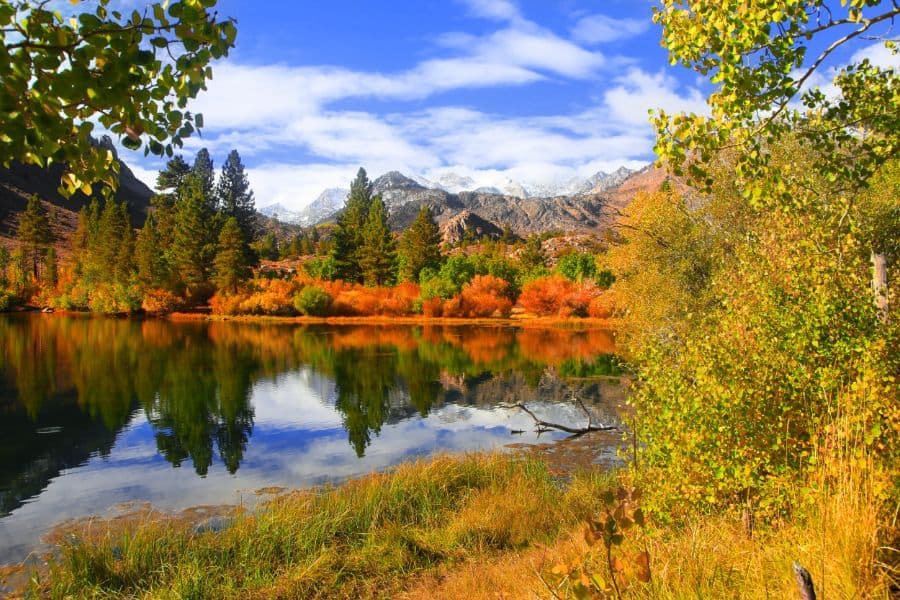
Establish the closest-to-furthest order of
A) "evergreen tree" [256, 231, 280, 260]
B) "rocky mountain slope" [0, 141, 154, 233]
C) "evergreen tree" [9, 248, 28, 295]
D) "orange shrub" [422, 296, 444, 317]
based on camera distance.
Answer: "orange shrub" [422, 296, 444, 317]
"evergreen tree" [9, 248, 28, 295]
"evergreen tree" [256, 231, 280, 260]
"rocky mountain slope" [0, 141, 154, 233]

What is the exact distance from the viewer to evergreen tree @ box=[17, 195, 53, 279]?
249 feet

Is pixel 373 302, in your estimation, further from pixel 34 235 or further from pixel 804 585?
pixel 804 585

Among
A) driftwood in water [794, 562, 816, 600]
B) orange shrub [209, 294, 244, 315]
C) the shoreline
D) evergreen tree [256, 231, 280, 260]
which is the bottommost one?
the shoreline

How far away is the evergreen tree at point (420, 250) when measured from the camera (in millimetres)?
77875

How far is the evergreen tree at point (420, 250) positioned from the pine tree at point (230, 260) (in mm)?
20313

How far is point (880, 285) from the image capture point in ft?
24.6

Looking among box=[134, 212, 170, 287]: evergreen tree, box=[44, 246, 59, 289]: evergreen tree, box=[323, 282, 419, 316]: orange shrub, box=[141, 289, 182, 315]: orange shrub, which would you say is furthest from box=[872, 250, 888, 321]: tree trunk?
box=[44, 246, 59, 289]: evergreen tree

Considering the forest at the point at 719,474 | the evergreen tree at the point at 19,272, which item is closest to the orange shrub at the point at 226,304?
the evergreen tree at the point at 19,272

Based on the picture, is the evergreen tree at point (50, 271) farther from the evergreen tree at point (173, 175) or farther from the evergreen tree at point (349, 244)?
the evergreen tree at point (349, 244)

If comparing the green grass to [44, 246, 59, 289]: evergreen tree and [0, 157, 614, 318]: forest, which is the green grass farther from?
[44, 246, 59, 289]: evergreen tree

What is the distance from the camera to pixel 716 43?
617 cm

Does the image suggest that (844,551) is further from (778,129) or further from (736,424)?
(778,129)

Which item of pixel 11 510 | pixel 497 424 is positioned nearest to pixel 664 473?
pixel 11 510

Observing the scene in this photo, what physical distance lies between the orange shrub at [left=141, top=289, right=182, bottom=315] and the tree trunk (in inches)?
2717
